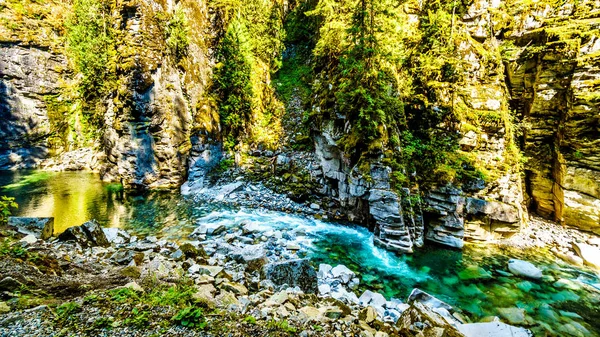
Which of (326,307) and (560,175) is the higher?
(560,175)

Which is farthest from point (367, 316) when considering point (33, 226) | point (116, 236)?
point (33, 226)

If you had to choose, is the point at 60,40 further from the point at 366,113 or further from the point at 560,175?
the point at 560,175

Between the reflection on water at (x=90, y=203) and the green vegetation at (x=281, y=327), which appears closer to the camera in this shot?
the green vegetation at (x=281, y=327)

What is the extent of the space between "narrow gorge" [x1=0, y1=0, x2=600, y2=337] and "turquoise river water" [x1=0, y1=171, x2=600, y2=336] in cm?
6

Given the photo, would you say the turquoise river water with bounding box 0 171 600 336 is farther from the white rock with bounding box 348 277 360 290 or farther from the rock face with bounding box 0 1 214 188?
the rock face with bounding box 0 1 214 188

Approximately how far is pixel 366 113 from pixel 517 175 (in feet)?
23.4

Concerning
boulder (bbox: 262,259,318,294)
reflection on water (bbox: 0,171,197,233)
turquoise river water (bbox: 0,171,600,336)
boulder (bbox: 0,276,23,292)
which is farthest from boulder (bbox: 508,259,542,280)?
reflection on water (bbox: 0,171,197,233)

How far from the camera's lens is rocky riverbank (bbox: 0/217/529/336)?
9.18 ft

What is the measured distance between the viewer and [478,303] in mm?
6301

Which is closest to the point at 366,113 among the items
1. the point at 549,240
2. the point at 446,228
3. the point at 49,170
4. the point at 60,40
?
the point at 446,228

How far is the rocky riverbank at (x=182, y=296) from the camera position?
9.18 feet

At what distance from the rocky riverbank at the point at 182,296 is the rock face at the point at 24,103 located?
2103 cm

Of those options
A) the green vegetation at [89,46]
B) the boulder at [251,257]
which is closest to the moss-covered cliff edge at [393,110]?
the green vegetation at [89,46]

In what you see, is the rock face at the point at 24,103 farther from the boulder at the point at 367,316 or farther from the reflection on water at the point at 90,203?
the boulder at the point at 367,316
